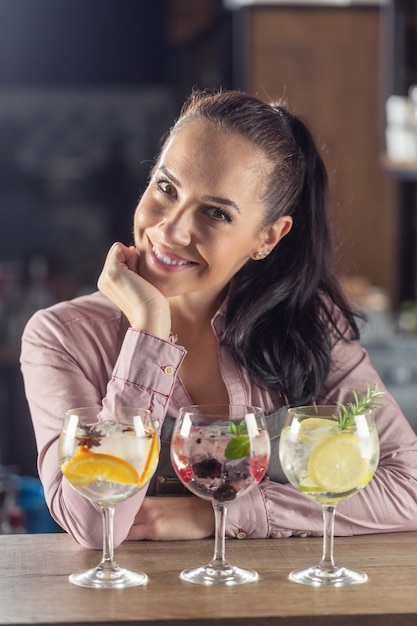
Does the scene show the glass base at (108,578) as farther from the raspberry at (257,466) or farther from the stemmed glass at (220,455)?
the raspberry at (257,466)

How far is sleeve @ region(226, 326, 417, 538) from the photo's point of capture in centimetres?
162

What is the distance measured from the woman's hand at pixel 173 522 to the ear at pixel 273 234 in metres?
0.58

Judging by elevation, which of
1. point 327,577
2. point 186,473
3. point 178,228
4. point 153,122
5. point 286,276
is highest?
point 153,122

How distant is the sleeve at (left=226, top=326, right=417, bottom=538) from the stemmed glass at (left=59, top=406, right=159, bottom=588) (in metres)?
0.30

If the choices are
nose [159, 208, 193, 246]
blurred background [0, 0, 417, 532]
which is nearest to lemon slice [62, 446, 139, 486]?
nose [159, 208, 193, 246]

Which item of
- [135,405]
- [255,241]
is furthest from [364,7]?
[135,405]

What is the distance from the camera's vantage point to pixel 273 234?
2061 millimetres

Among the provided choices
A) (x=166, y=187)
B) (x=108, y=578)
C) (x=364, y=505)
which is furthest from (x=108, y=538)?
(x=166, y=187)

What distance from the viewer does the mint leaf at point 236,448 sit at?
1354mm

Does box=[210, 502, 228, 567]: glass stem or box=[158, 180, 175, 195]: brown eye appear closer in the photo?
box=[210, 502, 228, 567]: glass stem

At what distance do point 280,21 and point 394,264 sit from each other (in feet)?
4.20

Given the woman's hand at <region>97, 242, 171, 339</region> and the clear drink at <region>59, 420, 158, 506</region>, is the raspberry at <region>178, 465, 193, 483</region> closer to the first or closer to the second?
the clear drink at <region>59, 420, 158, 506</region>

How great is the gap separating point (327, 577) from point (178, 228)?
0.66 metres

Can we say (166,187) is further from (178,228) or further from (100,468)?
(100,468)
